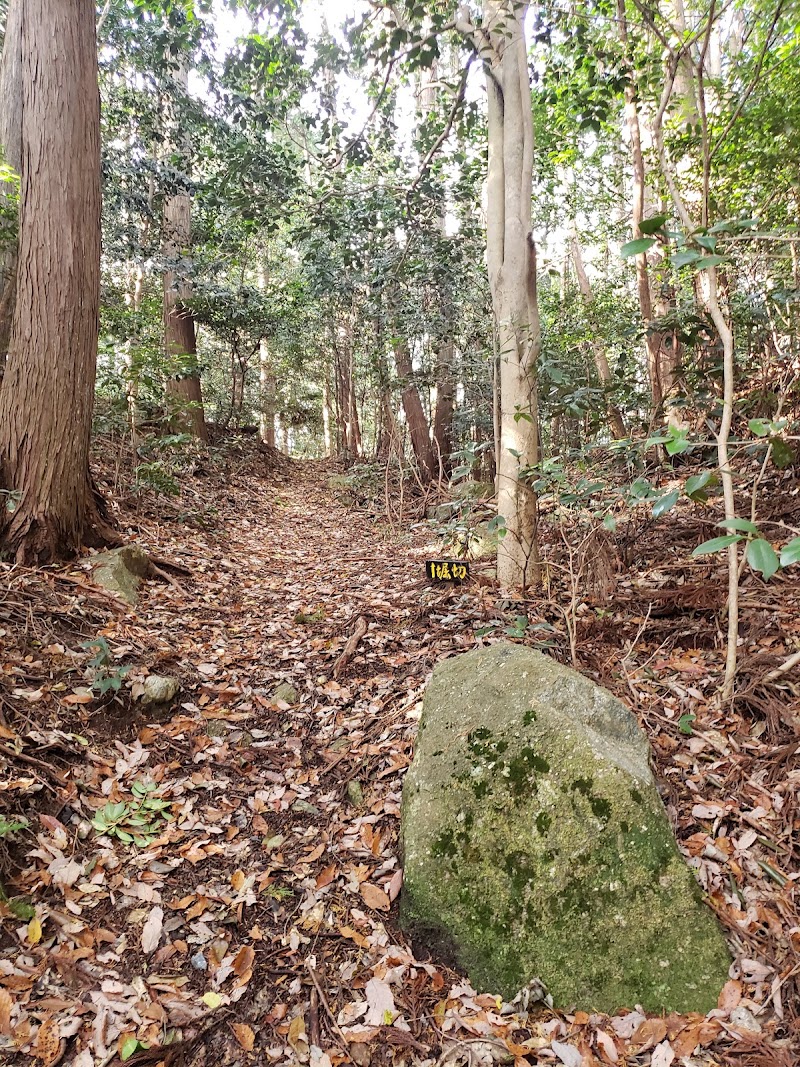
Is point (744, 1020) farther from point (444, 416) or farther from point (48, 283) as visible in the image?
point (444, 416)

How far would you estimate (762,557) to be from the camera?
6.11 feet

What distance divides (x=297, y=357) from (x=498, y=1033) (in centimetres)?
1657

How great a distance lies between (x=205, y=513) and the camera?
8477mm

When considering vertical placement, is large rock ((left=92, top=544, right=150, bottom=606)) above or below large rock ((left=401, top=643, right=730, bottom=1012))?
above

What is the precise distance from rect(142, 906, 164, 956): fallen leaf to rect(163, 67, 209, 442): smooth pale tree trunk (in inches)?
347

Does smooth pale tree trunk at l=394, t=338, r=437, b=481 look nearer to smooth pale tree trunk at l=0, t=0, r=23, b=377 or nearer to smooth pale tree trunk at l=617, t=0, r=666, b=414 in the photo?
smooth pale tree trunk at l=617, t=0, r=666, b=414

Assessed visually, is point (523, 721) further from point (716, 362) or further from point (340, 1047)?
point (716, 362)

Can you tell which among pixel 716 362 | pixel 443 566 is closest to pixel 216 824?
pixel 443 566

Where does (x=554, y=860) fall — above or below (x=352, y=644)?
below

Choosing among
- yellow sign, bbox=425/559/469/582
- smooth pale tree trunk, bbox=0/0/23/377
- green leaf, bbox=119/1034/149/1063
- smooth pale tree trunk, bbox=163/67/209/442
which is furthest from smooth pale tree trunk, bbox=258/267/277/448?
green leaf, bbox=119/1034/149/1063

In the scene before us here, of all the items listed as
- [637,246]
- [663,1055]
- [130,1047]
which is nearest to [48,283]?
[637,246]

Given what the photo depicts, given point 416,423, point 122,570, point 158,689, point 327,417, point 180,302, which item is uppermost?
point 180,302

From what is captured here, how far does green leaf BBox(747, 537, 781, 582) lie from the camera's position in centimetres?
182

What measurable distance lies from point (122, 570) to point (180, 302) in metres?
8.34
